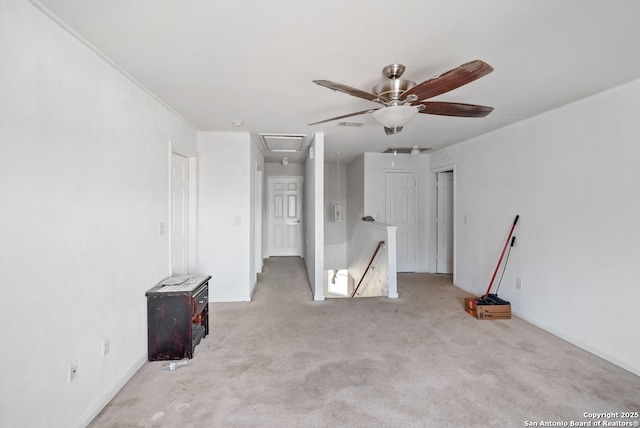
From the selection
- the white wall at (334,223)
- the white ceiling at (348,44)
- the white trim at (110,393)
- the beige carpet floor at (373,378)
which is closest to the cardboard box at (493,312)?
the beige carpet floor at (373,378)

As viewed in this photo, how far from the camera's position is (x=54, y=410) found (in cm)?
155

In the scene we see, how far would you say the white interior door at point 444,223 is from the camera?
5.77 metres

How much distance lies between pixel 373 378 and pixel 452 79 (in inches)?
84.3

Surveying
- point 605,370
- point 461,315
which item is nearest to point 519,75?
point 605,370

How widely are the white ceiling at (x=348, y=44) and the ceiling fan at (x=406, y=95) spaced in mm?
147

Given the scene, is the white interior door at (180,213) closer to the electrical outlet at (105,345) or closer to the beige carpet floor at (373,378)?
the beige carpet floor at (373,378)

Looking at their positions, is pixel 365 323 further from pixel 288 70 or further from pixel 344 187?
pixel 344 187

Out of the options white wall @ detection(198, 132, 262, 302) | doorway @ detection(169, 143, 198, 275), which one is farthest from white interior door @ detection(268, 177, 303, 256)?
doorway @ detection(169, 143, 198, 275)

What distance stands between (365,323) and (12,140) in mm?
3222

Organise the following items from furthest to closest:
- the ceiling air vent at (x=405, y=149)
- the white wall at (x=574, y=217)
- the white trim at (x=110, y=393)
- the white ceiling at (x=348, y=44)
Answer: the ceiling air vent at (x=405, y=149), the white wall at (x=574, y=217), the white trim at (x=110, y=393), the white ceiling at (x=348, y=44)

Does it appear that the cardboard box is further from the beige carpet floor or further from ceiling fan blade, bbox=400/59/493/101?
ceiling fan blade, bbox=400/59/493/101

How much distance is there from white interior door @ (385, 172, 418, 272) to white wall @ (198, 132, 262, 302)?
296 centimetres

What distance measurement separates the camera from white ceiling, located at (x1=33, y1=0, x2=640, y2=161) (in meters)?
1.47

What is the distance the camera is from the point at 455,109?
2150mm
